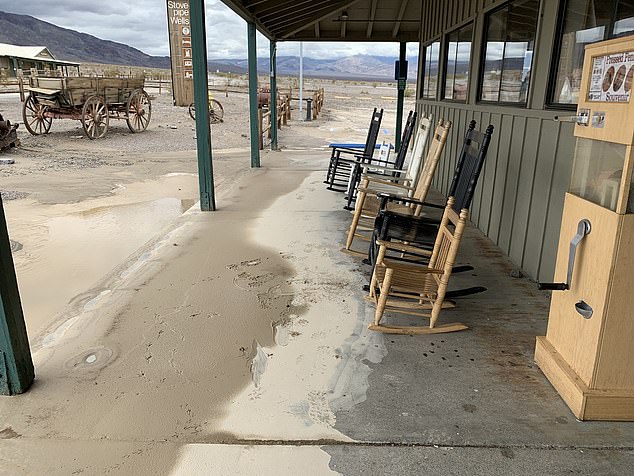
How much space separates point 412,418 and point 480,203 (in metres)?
2.93

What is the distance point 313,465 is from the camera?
167 centimetres

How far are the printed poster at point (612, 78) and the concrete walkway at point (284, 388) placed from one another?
3.88ft

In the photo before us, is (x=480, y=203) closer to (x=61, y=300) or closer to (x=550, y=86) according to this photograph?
(x=550, y=86)

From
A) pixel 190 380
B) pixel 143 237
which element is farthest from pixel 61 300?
pixel 190 380

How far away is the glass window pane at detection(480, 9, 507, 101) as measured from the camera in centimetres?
400

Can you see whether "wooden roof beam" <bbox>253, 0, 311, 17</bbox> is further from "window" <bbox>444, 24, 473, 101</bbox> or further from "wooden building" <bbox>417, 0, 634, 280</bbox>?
"wooden building" <bbox>417, 0, 634, 280</bbox>

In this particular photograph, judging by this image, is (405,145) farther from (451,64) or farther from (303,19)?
(303,19)

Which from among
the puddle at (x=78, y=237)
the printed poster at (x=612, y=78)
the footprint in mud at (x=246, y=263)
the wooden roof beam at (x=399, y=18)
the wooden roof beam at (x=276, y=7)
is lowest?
the puddle at (x=78, y=237)

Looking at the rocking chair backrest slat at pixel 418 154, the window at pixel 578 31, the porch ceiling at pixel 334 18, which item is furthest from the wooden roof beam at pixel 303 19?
the window at pixel 578 31

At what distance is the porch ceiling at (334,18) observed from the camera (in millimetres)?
6770

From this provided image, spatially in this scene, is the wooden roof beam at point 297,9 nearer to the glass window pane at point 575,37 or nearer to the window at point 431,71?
the window at point 431,71

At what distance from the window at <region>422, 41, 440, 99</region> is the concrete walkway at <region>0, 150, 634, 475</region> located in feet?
13.2

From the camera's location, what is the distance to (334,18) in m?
9.42

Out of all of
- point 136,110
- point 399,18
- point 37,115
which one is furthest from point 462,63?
point 37,115
